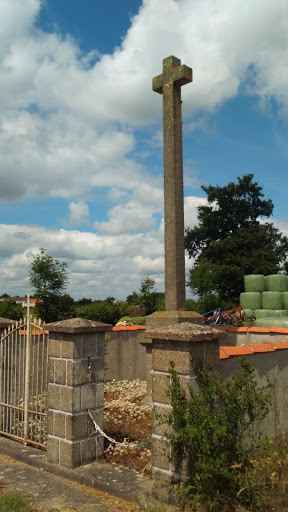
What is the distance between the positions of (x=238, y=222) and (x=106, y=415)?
81.6 feet

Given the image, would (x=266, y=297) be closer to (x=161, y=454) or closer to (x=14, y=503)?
(x=161, y=454)

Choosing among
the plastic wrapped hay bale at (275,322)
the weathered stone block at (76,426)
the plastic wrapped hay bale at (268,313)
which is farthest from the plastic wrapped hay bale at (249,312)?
the weathered stone block at (76,426)

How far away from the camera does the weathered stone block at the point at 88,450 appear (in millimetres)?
4277

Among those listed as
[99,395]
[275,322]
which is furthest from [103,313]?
[99,395]

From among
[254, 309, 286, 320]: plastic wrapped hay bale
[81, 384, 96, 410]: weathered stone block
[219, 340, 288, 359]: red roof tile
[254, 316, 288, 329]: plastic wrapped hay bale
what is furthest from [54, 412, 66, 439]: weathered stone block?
[254, 309, 286, 320]: plastic wrapped hay bale

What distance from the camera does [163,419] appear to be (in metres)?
3.36

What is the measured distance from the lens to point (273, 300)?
10.3 meters

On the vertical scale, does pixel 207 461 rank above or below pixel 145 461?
above

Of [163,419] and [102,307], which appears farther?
[102,307]

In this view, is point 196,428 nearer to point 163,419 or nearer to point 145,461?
point 163,419

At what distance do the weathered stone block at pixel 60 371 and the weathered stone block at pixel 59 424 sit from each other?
339 mm

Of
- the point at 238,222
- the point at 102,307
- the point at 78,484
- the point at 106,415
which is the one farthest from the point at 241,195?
the point at 78,484

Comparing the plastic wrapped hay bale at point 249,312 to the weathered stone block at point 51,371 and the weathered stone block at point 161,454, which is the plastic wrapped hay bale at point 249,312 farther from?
the weathered stone block at point 161,454

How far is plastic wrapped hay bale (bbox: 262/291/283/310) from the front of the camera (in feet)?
33.7
